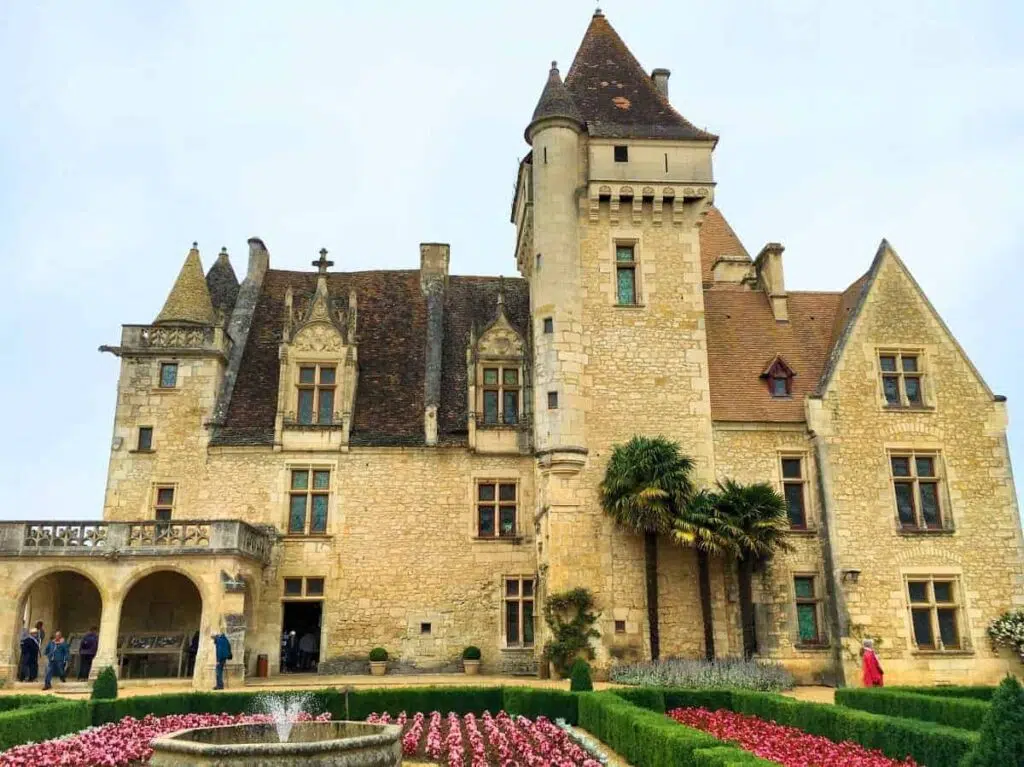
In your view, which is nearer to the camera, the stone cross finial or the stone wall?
the stone wall

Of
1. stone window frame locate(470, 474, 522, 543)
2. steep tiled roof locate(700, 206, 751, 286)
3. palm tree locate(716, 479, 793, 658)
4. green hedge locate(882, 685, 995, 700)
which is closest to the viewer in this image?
green hedge locate(882, 685, 995, 700)

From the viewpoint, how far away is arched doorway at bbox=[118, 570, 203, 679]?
68.1 ft

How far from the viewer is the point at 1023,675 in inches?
798

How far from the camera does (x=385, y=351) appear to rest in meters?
25.1

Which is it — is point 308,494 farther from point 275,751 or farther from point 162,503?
point 275,751

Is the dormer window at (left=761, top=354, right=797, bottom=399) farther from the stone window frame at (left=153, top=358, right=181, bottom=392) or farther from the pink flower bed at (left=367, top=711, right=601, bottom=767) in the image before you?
the stone window frame at (left=153, top=358, right=181, bottom=392)

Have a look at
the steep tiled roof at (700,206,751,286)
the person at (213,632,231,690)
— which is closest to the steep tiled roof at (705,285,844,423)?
the steep tiled roof at (700,206,751,286)

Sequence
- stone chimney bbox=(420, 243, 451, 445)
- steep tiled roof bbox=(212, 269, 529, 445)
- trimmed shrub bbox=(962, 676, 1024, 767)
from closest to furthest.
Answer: trimmed shrub bbox=(962, 676, 1024, 767) → stone chimney bbox=(420, 243, 451, 445) → steep tiled roof bbox=(212, 269, 529, 445)

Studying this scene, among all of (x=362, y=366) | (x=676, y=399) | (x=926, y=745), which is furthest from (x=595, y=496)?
(x=926, y=745)

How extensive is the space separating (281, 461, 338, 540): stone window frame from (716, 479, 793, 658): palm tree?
9.96 meters

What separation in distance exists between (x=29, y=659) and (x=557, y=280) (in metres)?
15.5

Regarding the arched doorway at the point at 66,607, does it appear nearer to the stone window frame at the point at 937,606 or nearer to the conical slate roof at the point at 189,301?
the conical slate roof at the point at 189,301

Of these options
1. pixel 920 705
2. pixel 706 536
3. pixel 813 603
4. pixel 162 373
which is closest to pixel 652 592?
pixel 706 536

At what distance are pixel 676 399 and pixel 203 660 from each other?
1290 cm
